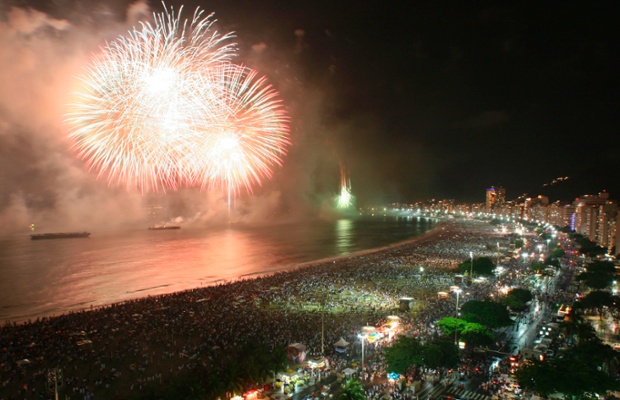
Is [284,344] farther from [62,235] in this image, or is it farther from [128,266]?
[62,235]

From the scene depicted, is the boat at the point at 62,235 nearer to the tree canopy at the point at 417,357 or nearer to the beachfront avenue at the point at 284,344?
the beachfront avenue at the point at 284,344

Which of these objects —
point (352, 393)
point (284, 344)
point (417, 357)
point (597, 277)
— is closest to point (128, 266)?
point (284, 344)

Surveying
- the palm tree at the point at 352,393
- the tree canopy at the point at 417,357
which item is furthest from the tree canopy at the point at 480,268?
the palm tree at the point at 352,393

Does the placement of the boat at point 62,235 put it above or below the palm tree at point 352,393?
below

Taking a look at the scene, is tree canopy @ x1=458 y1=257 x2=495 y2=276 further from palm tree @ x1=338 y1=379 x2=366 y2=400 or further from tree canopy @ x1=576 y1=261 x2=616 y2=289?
palm tree @ x1=338 y1=379 x2=366 y2=400

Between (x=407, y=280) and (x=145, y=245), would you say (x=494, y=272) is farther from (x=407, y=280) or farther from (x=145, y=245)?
(x=145, y=245)

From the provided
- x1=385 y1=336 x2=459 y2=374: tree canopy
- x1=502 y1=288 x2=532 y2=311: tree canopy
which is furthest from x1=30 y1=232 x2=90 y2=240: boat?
x1=385 y1=336 x2=459 y2=374: tree canopy
